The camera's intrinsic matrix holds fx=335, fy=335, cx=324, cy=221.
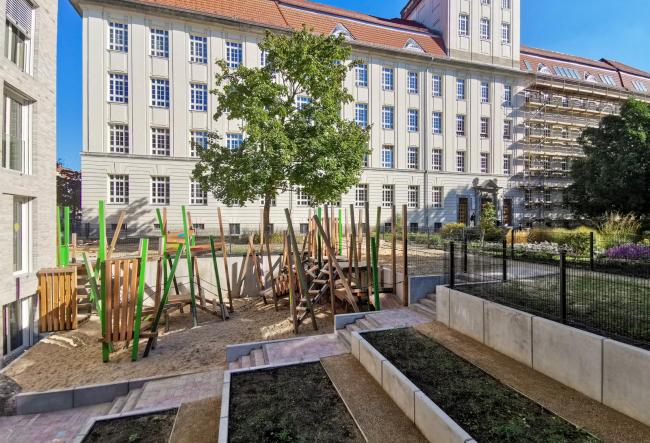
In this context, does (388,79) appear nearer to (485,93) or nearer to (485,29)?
(485,93)

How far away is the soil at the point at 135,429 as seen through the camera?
4340mm

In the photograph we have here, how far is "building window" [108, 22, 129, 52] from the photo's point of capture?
23.0 m

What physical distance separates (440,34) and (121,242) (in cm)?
3266

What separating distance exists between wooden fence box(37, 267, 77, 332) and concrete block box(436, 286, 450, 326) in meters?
10.1

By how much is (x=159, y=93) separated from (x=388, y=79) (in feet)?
62.1

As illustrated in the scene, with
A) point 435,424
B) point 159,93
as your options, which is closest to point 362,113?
point 159,93

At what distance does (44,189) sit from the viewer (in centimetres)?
1002

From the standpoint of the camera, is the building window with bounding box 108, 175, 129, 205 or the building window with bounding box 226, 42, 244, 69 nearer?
the building window with bounding box 108, 175, 129, 205

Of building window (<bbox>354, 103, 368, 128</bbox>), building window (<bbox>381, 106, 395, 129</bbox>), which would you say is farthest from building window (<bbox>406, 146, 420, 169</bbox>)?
building window (<bbox>354, 103, 368, 128</bbox>)

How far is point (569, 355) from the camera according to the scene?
15.1ft

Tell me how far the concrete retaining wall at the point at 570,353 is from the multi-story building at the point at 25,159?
1053 cm

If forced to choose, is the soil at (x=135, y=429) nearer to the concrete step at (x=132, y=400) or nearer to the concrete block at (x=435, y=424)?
the concrete step at (x=132, y=400)

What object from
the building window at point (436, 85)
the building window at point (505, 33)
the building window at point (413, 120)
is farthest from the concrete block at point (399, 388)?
the building window at point (505, 33)

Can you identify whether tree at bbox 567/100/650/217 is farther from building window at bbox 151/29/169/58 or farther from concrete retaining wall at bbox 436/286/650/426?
building window at bbox 151/29/169/58
